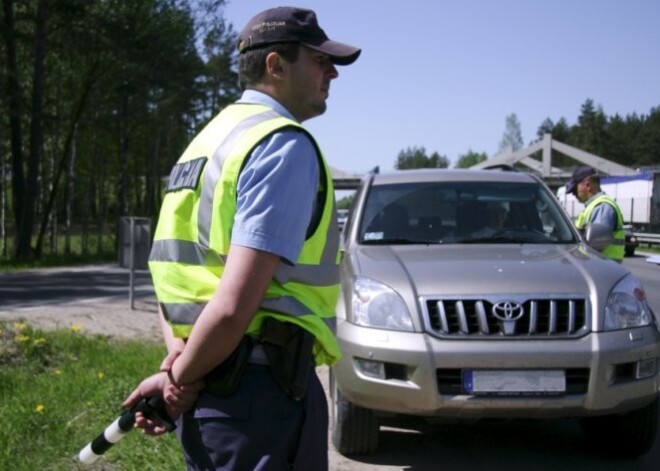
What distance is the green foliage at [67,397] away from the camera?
4.85 m

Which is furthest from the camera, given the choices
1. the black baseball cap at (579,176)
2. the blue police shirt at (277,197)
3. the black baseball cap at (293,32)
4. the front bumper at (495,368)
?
the black baseball cap at (579,176)

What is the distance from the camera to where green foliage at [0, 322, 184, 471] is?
485 centimetres

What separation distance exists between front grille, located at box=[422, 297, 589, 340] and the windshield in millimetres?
1169

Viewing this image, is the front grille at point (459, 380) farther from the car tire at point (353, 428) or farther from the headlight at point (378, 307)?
the car tire at point (353, 428)

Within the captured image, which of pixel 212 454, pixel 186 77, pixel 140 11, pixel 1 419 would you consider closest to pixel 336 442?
pixel 1 419

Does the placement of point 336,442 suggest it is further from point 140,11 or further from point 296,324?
point 140,11

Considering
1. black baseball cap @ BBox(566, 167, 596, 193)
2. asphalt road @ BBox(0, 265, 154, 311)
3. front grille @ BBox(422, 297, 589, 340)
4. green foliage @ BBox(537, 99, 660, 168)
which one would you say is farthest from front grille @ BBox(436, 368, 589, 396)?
green foliage @ BBox(537, 99, 660, 168)

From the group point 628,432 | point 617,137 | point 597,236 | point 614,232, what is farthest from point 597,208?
point 617,137

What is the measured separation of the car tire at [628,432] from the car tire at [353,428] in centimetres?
139

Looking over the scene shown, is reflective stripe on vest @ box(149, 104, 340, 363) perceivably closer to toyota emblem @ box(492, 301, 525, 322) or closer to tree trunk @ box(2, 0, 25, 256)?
toyota emblem @ box(492, 301, 525, 322)

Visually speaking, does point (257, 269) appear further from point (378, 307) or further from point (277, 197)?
point (378, 307)

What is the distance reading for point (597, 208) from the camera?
8.69 m

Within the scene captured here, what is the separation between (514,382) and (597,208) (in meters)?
4.25

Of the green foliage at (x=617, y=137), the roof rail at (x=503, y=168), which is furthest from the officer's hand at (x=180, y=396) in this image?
the green foliage at (x=617, y=137)
